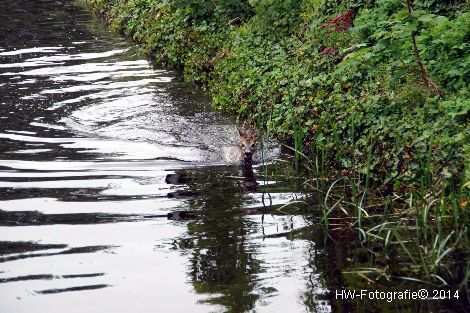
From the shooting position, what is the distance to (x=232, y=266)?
647 cm

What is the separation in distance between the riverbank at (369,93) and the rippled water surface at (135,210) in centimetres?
63

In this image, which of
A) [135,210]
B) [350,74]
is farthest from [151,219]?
[350,74]

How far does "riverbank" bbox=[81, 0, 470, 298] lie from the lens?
22.7 feet

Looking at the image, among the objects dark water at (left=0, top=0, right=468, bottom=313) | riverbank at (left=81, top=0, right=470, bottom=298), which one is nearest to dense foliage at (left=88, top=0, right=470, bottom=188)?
riverbank at (left=81, top=0, right=470, bottom=298)

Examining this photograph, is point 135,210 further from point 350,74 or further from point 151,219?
point 350,74

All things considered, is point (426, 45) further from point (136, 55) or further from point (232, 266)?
point (136, 55)

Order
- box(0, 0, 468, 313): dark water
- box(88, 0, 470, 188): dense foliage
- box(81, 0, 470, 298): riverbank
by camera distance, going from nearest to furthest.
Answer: box(0, 0, 468, 313): dark water < box(81, 0, 470, 298): riverbank < box(88, 0, 470, 188): dense foliage

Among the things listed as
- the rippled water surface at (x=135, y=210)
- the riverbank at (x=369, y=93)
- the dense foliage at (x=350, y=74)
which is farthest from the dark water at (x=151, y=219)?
the dense foliage at (x=350, y=74)

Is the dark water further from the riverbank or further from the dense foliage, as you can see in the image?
the dense foliage

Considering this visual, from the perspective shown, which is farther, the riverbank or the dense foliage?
the dense foliage

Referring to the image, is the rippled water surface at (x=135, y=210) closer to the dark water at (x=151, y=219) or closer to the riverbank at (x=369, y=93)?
the dark water at (x=151, y=219)

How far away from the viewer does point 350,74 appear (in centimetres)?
1034

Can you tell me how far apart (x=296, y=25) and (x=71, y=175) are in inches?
215

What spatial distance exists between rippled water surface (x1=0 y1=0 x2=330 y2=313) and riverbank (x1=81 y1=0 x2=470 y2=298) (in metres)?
0.63
